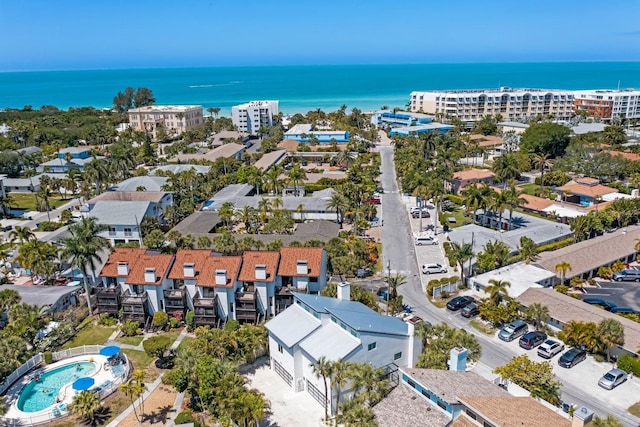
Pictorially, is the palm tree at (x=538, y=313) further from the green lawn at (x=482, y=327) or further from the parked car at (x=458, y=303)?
the parked car at (x=458, y=303)

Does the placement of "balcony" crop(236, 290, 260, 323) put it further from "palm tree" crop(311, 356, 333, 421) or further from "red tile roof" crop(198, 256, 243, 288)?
"palm tree" crop(311, 356, 333, 421)

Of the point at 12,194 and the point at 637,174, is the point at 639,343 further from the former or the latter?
the point at 12,194

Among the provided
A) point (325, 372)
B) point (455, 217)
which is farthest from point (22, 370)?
point (455, 217)

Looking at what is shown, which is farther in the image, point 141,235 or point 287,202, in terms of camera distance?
point 287,202

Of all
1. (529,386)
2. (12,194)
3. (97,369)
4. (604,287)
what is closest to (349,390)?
(529,386)

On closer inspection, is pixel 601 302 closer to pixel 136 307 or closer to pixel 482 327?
pixel 482 327
